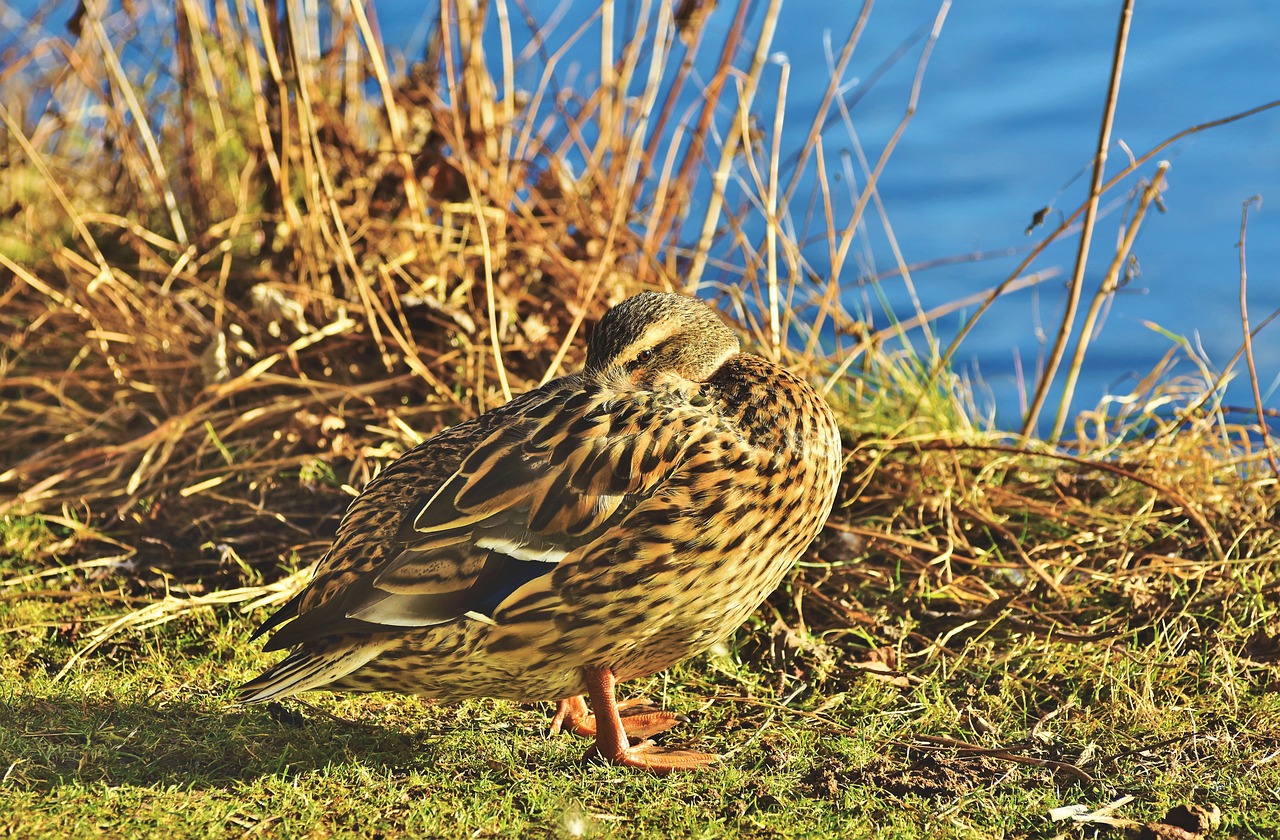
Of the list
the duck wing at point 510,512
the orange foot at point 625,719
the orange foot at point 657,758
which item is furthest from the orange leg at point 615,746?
the duck wing at point 510,512

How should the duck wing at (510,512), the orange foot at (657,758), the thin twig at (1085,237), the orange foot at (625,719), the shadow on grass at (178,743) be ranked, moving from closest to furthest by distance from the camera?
the duck wing at (510,512)
the shadow on grass at (178,743)
the orange foot at (657,758)
the orange foot at (625,719)
the thin twig at (1085,237)

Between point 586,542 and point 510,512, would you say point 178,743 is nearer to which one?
point 510,512

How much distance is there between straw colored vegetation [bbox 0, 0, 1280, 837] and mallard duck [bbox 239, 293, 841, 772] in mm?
318

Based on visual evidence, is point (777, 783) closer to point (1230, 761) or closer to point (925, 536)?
point (1230, 761)

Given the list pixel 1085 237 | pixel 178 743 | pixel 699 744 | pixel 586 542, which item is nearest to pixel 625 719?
pixel 699 744

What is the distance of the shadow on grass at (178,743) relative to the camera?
2996mm

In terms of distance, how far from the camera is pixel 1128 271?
465 cm

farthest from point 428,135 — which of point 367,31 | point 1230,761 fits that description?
point 1230,761

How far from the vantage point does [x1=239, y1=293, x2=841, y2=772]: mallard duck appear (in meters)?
2.87

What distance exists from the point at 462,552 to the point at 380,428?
2.11 m

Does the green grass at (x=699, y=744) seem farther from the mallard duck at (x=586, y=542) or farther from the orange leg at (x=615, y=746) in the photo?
the mallard duck at (x=586, y=542)

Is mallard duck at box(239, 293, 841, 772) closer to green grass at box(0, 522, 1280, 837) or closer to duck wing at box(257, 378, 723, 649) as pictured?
duck wing at box(257, 378, 723, 649)

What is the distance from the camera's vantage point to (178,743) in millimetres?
3188

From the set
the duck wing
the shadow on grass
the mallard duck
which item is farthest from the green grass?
the duck wing
